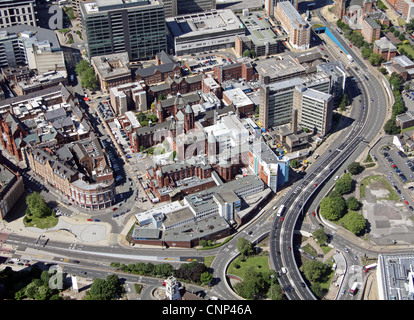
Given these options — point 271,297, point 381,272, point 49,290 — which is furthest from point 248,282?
point 49,290

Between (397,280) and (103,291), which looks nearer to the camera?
(397,280)

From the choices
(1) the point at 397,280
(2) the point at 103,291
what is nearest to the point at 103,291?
(2) the point at 103,291

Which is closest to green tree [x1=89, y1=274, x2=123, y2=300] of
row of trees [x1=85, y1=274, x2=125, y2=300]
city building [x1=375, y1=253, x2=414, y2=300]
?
row of trees [x1=85, y1=274, x2=125, y2=300]

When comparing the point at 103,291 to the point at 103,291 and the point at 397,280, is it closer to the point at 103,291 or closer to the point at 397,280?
the point at 103,291

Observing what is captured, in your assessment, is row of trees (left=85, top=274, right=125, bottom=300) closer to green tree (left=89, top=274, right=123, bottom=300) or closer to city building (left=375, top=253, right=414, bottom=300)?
green tree (left=89, top=274, right=123, bottom=300)

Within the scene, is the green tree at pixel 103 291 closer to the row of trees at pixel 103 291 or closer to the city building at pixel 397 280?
the row of trees at pixel 103 291

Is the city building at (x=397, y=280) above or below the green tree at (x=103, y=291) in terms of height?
above

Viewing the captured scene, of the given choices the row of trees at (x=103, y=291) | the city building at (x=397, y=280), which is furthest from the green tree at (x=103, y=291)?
the city building at (x=397, y=280)

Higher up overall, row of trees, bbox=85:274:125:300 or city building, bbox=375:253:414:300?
city building, bbox=375:253:414:300

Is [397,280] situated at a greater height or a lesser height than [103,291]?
greater

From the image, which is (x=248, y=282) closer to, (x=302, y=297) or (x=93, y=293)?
(x=302, y=297)
